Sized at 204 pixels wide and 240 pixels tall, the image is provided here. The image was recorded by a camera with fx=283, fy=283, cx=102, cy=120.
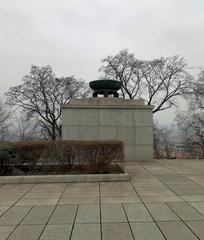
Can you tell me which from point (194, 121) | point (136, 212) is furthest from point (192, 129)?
point (136, 212)

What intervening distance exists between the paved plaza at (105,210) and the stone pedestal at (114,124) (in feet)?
15.5

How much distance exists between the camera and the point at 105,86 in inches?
523

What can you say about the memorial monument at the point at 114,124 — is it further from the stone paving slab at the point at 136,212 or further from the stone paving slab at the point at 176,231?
the stone paving slab at the point at 176,231

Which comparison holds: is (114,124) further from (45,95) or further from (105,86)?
(45,95)

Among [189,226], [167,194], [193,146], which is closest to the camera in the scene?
[189,226]

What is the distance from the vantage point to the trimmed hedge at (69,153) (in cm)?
824

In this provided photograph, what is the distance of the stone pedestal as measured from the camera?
12.5m

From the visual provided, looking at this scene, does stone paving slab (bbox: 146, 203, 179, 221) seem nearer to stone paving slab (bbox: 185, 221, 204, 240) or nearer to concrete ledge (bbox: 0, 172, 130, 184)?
stone paving slab (bbox: 185, 221, 204, 240)

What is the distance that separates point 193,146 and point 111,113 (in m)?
15.3

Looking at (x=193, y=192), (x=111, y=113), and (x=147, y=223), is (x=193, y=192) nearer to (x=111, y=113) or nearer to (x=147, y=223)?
(x=147, y=223)

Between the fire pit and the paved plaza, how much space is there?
638cm

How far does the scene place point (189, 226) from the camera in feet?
13.8

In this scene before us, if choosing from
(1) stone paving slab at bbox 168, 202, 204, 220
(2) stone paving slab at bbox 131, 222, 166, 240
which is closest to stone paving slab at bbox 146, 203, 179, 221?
(1) stone paving slab at bbox 168, 202, 204, 220

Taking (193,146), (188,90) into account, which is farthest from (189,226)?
(188,90)
